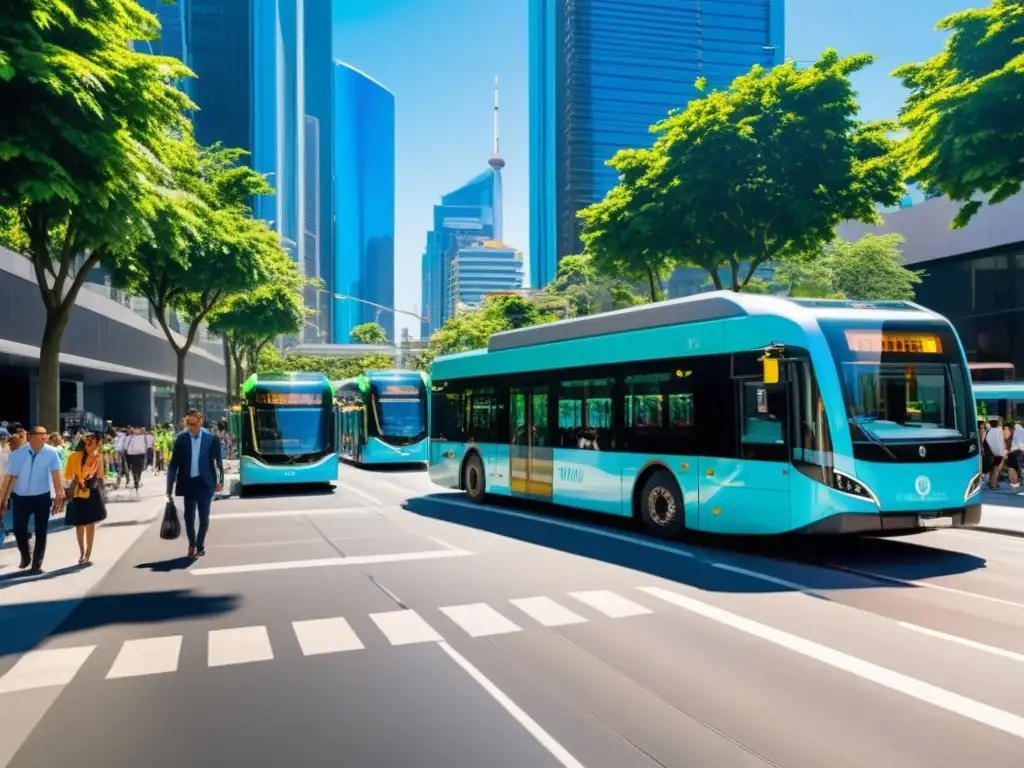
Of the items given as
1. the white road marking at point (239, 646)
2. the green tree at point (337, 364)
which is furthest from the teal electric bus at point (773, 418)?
the green tree at point (337, 364)

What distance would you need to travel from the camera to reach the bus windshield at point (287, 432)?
21438 millimetres

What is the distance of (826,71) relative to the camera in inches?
843

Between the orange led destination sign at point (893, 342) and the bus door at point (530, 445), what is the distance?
6.30 metres

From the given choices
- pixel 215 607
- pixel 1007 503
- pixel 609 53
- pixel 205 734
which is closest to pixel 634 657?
pixel 205 734

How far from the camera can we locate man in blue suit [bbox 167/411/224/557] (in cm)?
1141

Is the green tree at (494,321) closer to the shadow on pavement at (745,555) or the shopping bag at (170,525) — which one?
the shadow on pavement at (745,555)

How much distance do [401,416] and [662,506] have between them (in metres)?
18.1

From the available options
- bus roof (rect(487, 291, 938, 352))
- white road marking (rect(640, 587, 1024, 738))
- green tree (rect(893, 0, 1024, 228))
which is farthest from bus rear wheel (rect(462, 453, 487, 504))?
green tree (rect(893, 0, 1024, 228))

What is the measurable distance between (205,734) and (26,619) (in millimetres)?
4099

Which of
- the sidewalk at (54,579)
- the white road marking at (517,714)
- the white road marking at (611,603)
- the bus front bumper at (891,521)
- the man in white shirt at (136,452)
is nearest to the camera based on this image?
the white road marking at (517,714)

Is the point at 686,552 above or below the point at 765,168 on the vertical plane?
below

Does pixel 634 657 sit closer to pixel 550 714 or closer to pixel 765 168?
pixel 550 714

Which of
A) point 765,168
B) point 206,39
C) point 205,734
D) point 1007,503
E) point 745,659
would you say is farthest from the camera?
point 206,39

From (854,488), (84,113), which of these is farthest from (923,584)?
(84,113)
